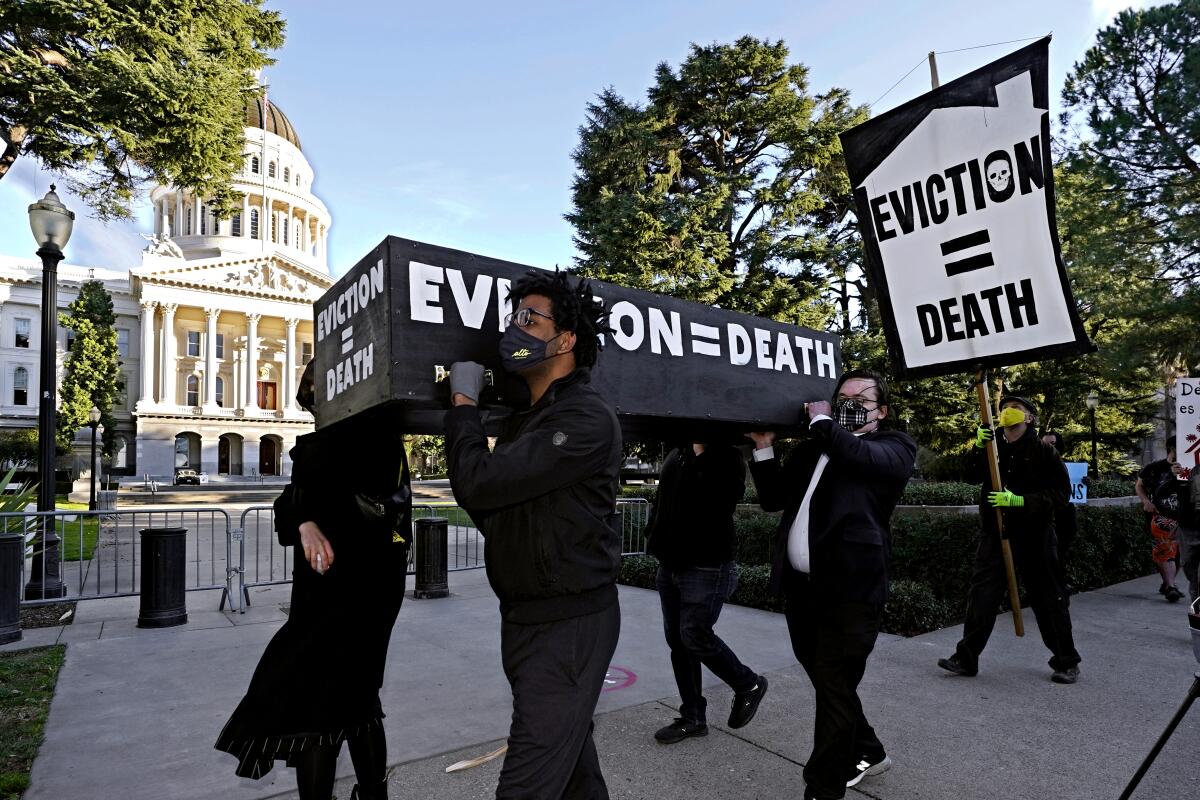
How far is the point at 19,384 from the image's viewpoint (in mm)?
64125

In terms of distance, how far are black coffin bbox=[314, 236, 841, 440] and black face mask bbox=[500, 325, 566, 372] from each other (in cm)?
21

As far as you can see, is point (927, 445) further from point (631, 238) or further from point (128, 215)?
point (128, 215)

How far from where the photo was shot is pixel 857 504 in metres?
3.45

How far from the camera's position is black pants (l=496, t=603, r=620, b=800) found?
7.08ft

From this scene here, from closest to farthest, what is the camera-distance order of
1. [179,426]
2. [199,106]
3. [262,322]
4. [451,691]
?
[451,691] → [199,106] → [179,426] → [262,322]

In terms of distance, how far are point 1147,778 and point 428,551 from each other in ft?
23.6

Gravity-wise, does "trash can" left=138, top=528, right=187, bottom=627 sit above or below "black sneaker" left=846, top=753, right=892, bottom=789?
above

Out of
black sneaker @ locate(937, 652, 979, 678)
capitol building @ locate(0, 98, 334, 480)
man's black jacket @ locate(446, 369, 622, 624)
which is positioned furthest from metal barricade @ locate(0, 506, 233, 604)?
capitol building @ locate(0, 98, 334, 480)

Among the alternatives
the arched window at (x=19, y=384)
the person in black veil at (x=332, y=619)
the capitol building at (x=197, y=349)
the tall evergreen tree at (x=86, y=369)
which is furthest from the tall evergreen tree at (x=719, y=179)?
the arched window at (x=19, y=384)

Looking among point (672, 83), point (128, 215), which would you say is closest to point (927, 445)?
point (672, 83)

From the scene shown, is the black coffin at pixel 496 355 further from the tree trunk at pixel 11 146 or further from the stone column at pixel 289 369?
the stone column at pixel 289 369

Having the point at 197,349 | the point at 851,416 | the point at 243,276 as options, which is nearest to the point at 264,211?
the point at 243,276

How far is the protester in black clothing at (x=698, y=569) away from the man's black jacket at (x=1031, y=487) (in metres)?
2.45

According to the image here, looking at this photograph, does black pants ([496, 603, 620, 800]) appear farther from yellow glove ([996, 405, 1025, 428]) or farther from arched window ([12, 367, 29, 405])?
arched window ([12, 367, 29, 405])
